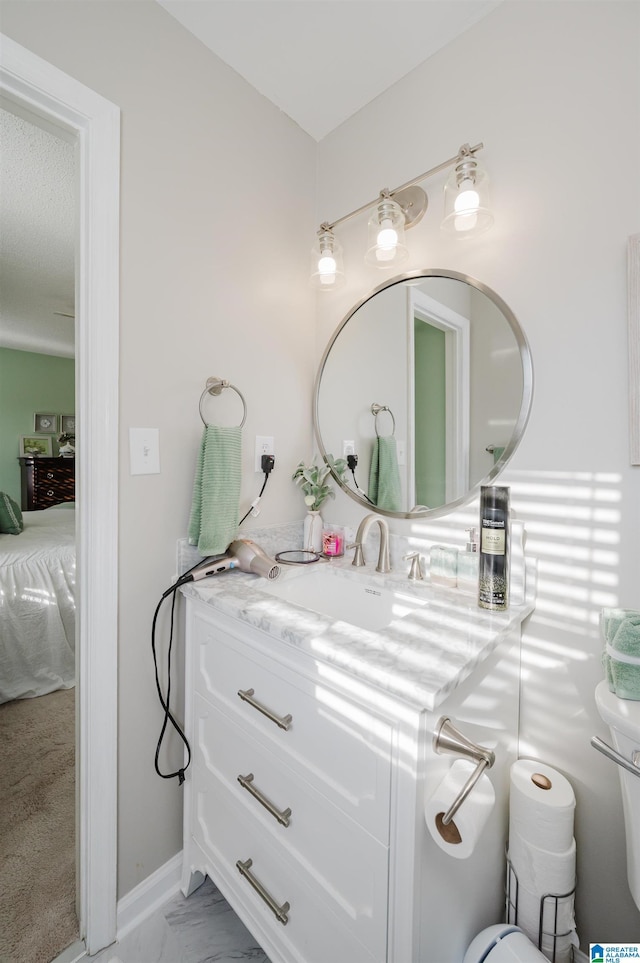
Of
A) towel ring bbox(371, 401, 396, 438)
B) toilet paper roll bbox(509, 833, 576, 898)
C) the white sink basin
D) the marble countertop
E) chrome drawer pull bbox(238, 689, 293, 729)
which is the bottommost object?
toilet paper roll bbox(509, 833, 576, 898)

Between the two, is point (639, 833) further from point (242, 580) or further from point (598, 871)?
point (242, 580)

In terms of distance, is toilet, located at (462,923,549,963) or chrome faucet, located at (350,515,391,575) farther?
chrome faucet, located at (350,515,391,575)

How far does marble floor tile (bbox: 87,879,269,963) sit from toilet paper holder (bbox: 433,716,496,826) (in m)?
0.87

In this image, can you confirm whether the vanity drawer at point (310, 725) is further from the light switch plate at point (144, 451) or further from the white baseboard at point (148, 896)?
the white baseboard at point (148, 896)

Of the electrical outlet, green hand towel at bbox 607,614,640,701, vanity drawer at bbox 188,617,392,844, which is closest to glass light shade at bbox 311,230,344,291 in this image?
the electrical outlet

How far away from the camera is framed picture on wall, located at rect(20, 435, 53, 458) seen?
4.58m

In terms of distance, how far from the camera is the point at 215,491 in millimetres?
1165

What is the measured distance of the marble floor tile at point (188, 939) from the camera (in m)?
1.02

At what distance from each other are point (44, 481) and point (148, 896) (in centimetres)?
459

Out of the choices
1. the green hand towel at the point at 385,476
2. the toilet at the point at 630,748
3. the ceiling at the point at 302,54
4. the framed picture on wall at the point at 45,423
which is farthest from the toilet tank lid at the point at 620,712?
the framed picture on wall at the point at 45,423

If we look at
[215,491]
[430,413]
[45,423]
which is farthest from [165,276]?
[45,423]

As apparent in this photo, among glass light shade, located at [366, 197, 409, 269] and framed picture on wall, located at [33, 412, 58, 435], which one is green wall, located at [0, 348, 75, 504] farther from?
glass light shade, located at [366, 197, 409, 269]

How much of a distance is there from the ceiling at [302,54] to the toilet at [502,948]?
2.08 m

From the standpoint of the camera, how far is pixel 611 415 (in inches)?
37.3
